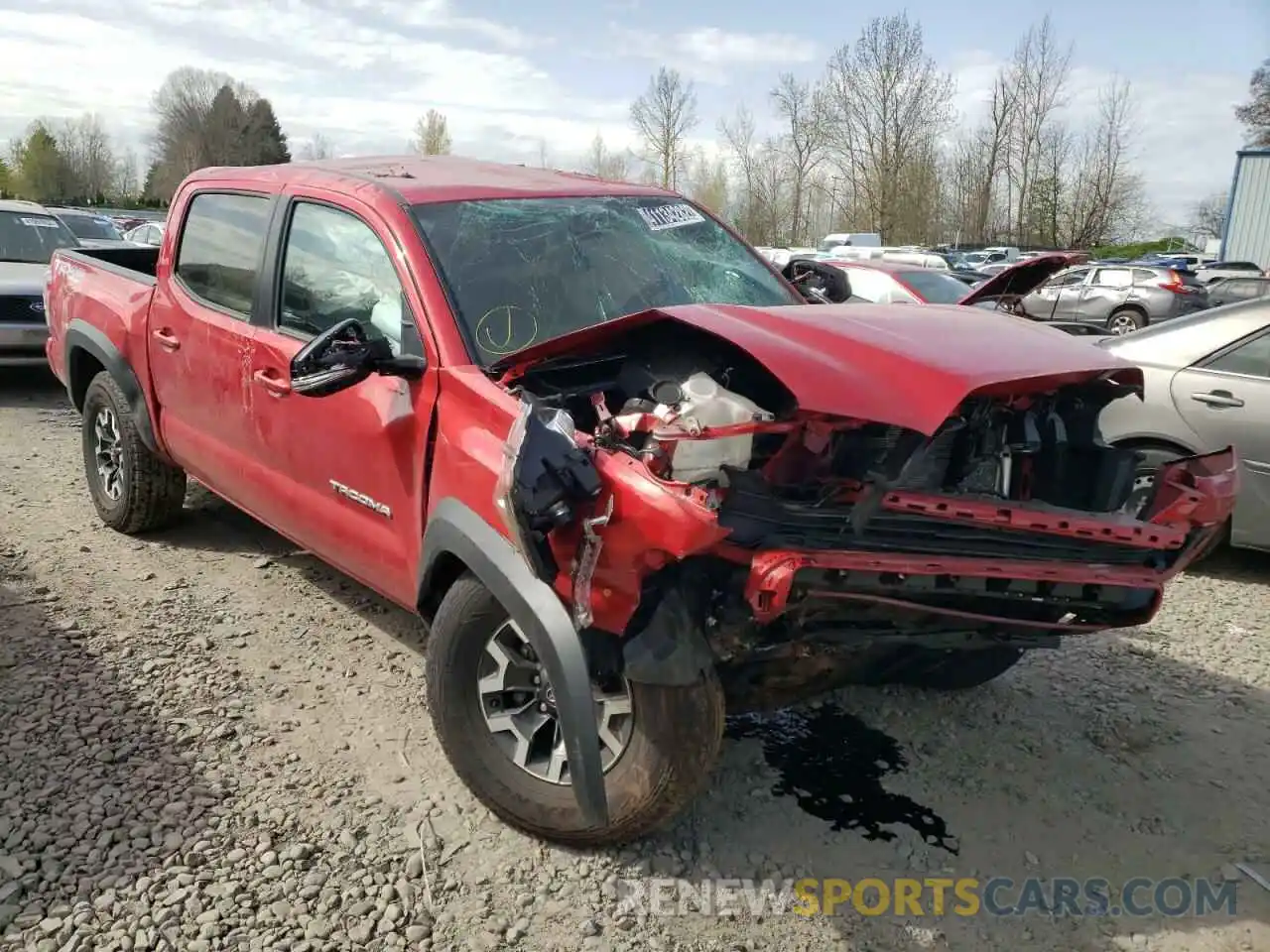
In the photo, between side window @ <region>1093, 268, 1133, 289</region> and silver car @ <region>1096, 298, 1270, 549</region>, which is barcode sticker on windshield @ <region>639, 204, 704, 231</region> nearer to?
silver car @ <region>1096, 298, 1270, 549</region>

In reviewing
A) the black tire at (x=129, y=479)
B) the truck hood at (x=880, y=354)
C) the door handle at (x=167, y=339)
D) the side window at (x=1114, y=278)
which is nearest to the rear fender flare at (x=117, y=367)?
the black tire at (x=129, y=479)

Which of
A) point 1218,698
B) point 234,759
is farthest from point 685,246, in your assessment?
point 1218,698

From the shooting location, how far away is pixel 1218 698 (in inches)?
156

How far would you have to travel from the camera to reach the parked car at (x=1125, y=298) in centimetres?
1897

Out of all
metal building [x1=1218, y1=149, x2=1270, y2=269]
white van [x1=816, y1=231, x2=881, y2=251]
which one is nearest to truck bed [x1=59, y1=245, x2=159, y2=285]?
white van [x1=816, y1=231, x2=881, y2=251]

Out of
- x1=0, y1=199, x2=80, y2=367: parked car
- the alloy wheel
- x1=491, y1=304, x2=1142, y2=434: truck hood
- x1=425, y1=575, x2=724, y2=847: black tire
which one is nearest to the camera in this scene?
x1=491, y1=304, x2=1142, y2=434: truck hood

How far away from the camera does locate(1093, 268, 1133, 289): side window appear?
19784 millimetres

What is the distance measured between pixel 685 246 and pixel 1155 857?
8.62 ft

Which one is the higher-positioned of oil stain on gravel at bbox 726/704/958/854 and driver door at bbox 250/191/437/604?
driver door at bbox 250/191/437/604

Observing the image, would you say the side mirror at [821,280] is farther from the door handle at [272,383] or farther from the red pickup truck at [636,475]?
the door handle at [272,383]

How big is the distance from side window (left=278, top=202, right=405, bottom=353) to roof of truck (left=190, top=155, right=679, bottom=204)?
0.16 m

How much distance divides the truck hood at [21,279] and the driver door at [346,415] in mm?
6257

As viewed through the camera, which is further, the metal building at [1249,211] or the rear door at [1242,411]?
the metal building at [1249,211]

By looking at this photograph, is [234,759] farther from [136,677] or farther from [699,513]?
[699,513]
